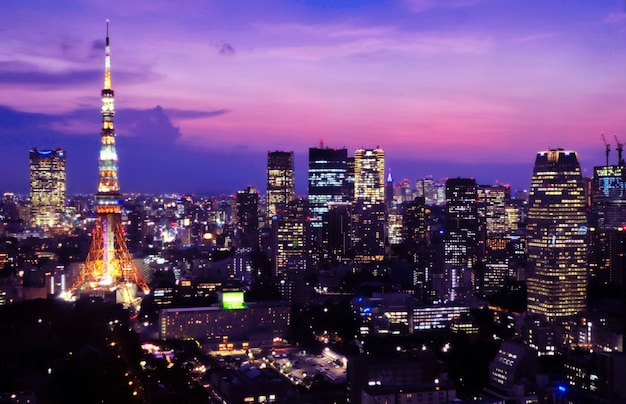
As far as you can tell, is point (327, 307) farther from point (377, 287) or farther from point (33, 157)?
point (33, 157)

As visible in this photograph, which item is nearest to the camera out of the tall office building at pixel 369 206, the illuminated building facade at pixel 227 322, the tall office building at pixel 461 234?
the illuminated building facade at pixel 227 322

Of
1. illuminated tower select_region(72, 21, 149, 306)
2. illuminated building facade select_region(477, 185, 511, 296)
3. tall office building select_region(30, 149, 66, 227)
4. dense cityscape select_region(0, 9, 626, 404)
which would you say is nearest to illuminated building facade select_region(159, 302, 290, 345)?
dense cityscape select_region(0, 9, 626, 404)

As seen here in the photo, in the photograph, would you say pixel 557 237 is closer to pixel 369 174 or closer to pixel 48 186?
pixel 369 174

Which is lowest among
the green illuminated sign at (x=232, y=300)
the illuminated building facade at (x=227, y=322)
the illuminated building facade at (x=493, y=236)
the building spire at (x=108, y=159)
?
the illuminated building facade at (x=227, y=322)

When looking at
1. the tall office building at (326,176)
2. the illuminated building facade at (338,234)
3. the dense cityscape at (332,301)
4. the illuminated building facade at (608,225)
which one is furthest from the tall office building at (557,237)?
the tall office building at (326,176)

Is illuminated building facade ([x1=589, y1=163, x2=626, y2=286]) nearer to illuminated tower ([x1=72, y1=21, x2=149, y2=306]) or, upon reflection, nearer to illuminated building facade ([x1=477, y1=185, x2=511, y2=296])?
illuminated building facade ([x1=477, y1=185, x2=511, y2=296])

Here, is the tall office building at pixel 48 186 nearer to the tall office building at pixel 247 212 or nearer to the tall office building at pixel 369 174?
the tall office building at pixel 247 212

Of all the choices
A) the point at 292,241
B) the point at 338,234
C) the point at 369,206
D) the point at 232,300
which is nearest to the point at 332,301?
the point at 232,300
